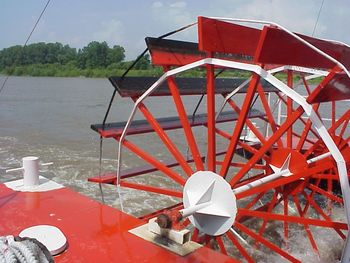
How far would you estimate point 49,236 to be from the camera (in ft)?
6.33

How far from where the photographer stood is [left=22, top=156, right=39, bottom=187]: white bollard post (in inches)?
107

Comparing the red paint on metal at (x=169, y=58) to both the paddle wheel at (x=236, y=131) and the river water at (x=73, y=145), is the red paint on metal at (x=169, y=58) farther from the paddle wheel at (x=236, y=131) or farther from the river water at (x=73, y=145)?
the river water at (x=73, y=145)

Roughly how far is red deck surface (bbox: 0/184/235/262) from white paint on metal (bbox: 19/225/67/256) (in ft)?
0.12

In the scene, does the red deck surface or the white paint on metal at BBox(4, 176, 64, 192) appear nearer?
the red deck surface

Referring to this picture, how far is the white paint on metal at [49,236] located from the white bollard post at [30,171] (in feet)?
2.71

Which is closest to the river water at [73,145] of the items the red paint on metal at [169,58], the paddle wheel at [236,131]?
the paddle wheel at [236,131]

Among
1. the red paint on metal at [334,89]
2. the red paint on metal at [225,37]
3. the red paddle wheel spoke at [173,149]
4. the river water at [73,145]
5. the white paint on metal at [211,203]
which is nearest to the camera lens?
the white paint on metal at [211,203]

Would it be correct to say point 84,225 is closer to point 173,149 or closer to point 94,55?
point 173,149

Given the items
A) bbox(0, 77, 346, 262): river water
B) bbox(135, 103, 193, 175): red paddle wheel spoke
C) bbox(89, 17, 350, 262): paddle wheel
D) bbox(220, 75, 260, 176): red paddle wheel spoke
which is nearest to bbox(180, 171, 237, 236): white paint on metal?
bbox(89, 17, 350, 262): paddle wheel

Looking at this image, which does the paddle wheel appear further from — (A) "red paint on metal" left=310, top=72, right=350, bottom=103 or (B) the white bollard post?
(B) the white bollard post

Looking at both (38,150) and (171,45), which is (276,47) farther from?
(38,150)

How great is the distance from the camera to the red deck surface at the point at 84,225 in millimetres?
1854

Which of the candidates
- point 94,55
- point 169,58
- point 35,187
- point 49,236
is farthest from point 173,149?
point 94,55

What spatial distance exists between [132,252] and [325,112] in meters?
10.7
